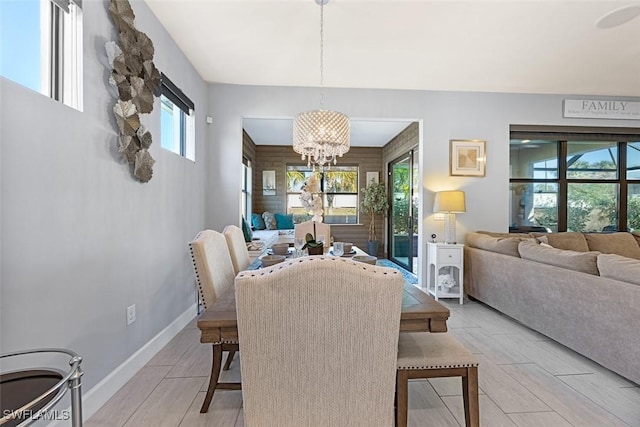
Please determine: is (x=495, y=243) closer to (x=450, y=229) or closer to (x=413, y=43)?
(x=450, y=229)

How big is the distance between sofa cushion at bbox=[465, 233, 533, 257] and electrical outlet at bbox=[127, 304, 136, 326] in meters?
3.46

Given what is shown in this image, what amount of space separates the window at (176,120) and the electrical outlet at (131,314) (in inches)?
55.0

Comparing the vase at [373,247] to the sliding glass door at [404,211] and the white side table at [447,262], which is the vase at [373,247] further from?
the white side table at [447,262]

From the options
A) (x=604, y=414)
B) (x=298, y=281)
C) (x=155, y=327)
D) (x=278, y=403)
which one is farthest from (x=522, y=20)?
(x=155, y=327)

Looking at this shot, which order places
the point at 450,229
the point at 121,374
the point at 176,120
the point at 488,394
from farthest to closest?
the point at 450,229, the point at 176,120, the point at 121,374, the point at 488,394

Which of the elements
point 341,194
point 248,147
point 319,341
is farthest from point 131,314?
point 341,194

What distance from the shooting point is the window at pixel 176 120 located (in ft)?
9.87

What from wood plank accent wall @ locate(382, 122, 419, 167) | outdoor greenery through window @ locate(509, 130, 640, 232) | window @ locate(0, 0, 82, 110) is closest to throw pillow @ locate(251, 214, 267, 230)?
wood plank accent wall @ locate(382, 122, 419, 167)

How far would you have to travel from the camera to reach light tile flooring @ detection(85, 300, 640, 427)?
69.9 inches

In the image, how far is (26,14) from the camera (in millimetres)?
1553

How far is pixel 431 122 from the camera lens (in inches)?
173

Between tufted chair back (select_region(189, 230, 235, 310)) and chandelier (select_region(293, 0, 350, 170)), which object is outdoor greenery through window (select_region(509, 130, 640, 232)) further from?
tufted chair back (select_region(189, 230, 235, 310))

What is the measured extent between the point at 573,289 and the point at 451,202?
5.72 ft

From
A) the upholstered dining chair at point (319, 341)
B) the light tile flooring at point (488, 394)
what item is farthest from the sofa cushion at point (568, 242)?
the upholstered dining chair at point (319, 341)
